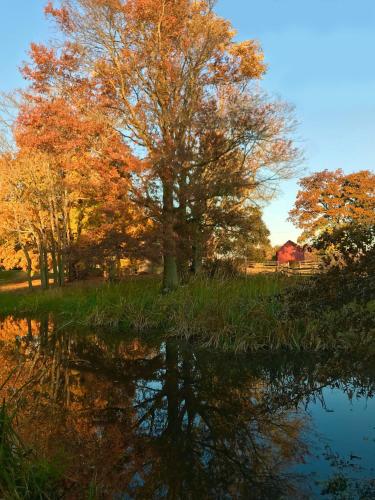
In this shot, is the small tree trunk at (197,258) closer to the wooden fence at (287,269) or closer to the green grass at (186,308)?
the wooden fence at (287,269)

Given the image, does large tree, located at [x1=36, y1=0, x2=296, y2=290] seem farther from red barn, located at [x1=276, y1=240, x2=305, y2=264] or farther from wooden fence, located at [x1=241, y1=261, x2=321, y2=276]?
red barn, located at [x1=276, y1=240, x2=305, y2=264]

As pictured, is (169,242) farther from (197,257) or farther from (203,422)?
(203,422)

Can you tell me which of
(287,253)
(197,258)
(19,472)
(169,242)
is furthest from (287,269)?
(287,253)

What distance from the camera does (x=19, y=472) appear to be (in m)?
3.52

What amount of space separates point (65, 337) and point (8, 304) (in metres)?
10.1

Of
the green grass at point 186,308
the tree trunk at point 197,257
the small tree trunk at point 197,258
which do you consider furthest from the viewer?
the small tree trunk at point 197,258

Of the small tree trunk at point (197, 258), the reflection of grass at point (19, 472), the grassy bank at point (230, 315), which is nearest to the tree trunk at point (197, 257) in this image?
the small tree trunk at point (197, 258)

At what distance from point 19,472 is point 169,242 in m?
12.4

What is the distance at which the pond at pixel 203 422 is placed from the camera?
4121 mm

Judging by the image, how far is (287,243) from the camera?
58406 mm

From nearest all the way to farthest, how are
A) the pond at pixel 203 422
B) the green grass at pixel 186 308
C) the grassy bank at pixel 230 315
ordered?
the pond at pixel 203 422, the grassy bank at pixel 230 315, the green grass at pixel 186 308

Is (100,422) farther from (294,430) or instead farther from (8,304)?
(8,304)

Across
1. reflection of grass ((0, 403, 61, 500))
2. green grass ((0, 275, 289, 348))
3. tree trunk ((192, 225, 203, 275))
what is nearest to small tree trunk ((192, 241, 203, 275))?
tree trunk ((192, 225, 203, 275))

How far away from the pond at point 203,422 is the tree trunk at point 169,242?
6.52 metres
